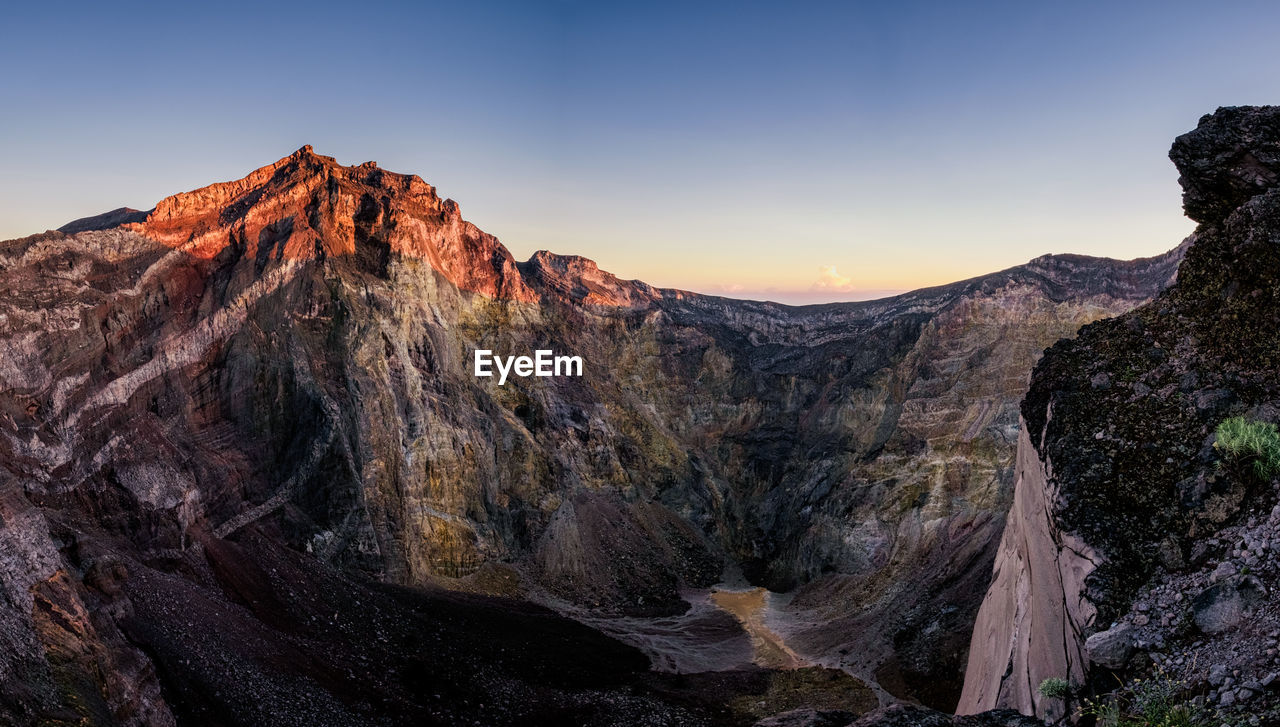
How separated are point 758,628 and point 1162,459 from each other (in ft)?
137

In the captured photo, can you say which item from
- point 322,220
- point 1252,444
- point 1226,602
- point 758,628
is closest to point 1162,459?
point 1252,444

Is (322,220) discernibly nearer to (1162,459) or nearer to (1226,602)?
(1162,459)

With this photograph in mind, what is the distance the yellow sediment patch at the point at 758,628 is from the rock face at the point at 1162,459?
29.2 meters

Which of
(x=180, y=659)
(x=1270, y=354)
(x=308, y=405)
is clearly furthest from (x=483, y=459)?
(x=1270, y=354)

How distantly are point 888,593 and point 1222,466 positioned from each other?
4037cm

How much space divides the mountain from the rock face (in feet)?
60.0

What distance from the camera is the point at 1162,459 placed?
11.8 m

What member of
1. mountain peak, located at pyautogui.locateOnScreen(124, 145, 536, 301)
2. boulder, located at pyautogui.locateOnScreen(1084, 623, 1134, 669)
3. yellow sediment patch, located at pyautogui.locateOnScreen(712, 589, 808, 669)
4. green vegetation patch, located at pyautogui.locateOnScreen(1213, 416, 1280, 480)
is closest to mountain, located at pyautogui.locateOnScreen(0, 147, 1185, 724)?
mountain peak, located at pyautogui.locateOnScreen(124, 145, 536, 301)

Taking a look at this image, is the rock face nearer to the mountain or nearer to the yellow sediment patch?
the mountain

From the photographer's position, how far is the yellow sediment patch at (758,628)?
43.1 metres

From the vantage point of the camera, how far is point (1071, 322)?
63000 mm

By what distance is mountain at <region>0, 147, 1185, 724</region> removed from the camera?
2434 cm

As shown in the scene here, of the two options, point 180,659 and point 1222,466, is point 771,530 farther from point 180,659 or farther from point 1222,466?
point 1222,466

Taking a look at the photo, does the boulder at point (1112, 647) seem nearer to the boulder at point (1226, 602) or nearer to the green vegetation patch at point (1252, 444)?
the boulder at point (1226, 602)
